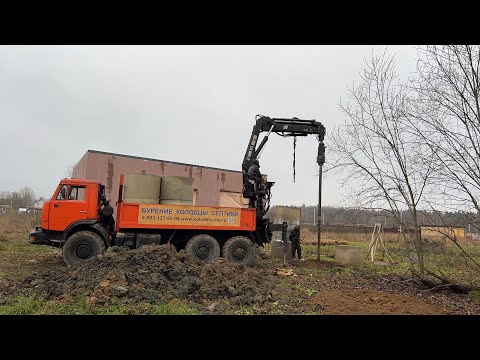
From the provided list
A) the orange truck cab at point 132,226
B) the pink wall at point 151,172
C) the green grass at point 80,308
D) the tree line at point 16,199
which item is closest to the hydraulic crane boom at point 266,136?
the orange truck cab at point 132,226

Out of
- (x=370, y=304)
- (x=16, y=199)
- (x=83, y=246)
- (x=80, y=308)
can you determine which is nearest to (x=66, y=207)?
(x=83, y=246)

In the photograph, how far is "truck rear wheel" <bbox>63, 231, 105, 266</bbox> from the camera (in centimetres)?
1088

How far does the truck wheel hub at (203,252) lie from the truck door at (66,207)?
139 inches

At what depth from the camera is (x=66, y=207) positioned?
11242mm

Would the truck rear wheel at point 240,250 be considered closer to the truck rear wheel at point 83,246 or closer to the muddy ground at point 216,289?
the muddy ground at point 216,289

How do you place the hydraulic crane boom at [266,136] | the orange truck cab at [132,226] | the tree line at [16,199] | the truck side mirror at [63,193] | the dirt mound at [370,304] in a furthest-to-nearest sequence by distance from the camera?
1. the tree line at [16,199]
2. the hydraulic crane boom at [266,136]
3. the truck side mirror at [63,193]
4. the orange truck cab at [132,226]
5. the dirt mound at [370,304]

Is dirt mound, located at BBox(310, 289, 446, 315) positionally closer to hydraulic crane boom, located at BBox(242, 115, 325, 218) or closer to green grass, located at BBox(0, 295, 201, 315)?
green grass, located at BBox(0, 295, 201, 315)

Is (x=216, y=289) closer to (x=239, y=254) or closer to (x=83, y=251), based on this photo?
(x=239, y=254)

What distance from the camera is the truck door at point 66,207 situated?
1114cm

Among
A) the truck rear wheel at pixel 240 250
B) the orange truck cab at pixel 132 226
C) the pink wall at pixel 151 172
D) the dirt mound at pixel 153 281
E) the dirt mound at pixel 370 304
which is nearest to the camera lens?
the dirt mound at pixel 370 304

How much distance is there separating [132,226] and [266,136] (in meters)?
5.70

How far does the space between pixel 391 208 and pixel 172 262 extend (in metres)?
5.58

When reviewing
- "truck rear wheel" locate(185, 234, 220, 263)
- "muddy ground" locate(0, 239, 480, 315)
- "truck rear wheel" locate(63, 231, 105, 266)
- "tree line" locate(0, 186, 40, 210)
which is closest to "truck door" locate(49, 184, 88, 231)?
"truck rear wheel" locate(63, 231, 105, 266)

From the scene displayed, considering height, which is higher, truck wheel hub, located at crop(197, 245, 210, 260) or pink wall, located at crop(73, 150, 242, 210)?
pink wall, located at crop(73, 150, 242, 210)
